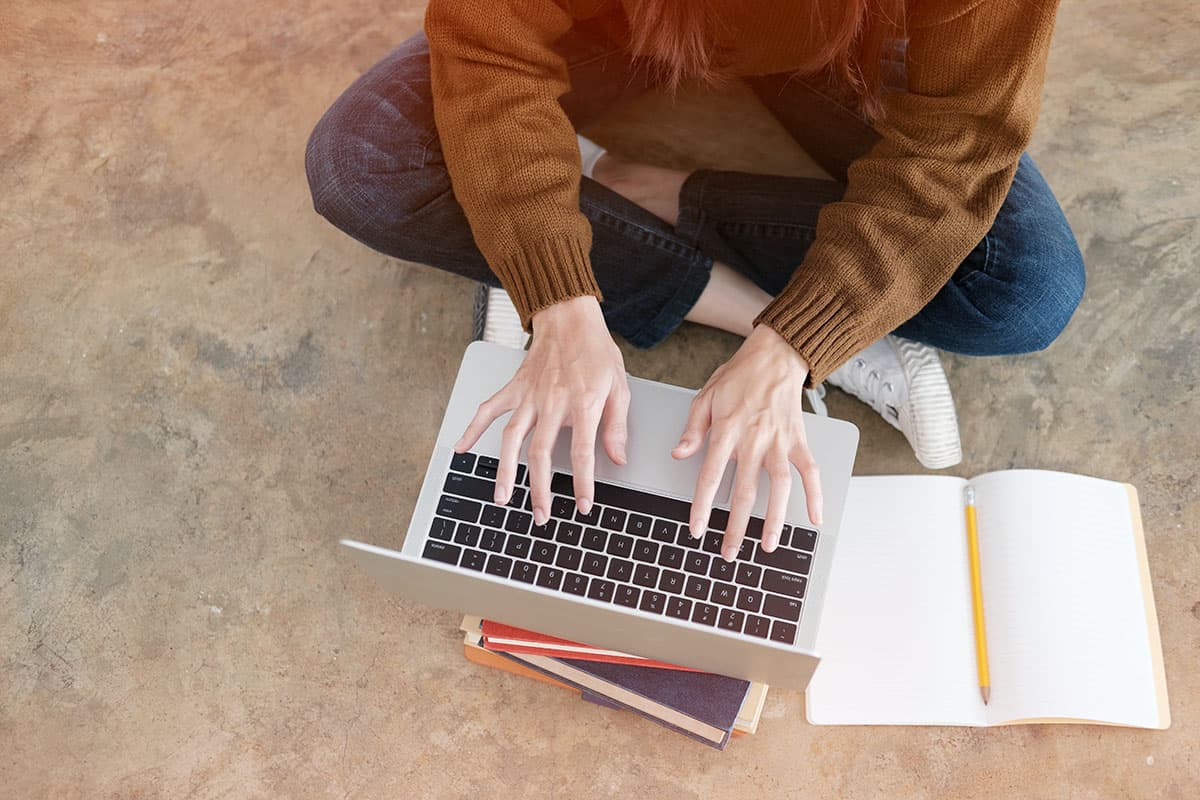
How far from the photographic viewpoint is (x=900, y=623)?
107 cm

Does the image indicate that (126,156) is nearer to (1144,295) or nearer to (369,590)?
(369,590)

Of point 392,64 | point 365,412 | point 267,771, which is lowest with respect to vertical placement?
point 267,771

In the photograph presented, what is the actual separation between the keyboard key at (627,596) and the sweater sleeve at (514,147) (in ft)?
1.02

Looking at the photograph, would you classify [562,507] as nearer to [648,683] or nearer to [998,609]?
[648,683]

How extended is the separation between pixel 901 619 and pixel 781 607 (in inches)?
10.0

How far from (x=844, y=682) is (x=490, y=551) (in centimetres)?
48

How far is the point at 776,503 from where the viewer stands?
0.84m

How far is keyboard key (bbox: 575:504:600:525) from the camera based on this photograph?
931 millimetres

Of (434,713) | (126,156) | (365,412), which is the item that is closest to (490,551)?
(434,713)

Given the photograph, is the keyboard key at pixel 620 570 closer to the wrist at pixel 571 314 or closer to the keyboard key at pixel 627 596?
the keyboard key at pixel 627 596

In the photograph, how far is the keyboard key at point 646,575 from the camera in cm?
92

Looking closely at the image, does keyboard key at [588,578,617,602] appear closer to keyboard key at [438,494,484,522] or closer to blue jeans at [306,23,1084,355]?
keyboard key at [438,494,484,522]

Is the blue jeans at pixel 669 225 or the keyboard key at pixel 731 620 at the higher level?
the blue jeans at pixel 669 225

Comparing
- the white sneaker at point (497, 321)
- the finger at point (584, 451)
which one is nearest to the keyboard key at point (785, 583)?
the finger at point (584, 451)
